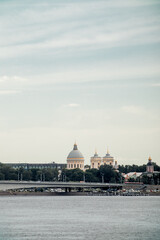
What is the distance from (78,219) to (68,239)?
24.8 metres

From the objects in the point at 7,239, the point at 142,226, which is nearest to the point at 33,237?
the point at 7,239

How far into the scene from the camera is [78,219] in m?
104

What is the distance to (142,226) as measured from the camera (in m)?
93.1

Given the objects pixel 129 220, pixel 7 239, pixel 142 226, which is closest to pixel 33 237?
pixel 7 239

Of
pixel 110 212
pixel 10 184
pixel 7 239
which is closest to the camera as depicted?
pixel 7 239

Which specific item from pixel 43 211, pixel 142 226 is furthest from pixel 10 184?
A: pixel 142 226

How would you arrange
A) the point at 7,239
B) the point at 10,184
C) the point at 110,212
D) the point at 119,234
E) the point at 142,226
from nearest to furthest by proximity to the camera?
the point at 7,239 → the point at 119,234 → the point at 142,226 → the point at 110,212 → the point at 10,184

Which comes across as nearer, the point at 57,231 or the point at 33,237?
the point at 33,237

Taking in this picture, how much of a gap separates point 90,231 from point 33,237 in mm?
9205

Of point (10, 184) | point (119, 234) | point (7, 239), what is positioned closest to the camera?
point (7, 239)

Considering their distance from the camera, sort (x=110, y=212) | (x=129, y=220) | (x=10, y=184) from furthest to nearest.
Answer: (x=10, y=184), (x=110, y=212), (x=129, y=220)

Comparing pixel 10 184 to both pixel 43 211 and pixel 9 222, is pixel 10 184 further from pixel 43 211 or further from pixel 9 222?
pixel 9 222

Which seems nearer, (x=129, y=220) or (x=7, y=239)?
(x=7, y=239)

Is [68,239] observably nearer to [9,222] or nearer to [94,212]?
[9,222]
